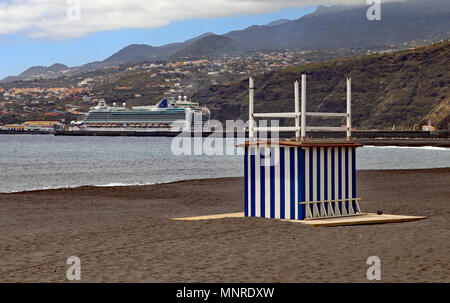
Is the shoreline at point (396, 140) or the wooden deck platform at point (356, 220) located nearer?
the wooden deck platform at point (356, 220)

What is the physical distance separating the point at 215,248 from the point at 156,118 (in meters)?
162

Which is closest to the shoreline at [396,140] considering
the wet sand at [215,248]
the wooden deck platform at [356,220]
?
the wooden deck platform at [356,220]

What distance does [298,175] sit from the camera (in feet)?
40.3

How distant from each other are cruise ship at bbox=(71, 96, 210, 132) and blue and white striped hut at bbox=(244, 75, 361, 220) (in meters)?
153

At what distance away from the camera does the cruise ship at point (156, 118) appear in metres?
168

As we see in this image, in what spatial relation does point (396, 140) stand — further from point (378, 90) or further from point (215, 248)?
point (215, 248)

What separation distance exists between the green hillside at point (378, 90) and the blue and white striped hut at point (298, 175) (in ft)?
373

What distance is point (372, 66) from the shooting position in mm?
181125

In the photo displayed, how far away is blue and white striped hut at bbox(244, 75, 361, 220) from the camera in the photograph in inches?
486

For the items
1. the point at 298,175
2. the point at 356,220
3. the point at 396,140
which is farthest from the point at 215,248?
the point at 396,140

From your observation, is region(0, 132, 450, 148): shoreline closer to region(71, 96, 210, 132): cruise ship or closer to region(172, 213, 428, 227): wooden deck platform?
region(71, 96, 210, 132): cruise ship

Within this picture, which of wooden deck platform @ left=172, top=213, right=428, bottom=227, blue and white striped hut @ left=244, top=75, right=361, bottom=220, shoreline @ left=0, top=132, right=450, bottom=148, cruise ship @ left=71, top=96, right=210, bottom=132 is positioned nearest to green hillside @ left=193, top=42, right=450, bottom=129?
shoreline @ left=0, top=132, right=450, bottom=148

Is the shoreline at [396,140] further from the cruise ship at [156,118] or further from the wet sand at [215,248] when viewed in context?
the wet sand at [215,248]

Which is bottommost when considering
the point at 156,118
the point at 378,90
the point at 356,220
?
the point at 156,118
